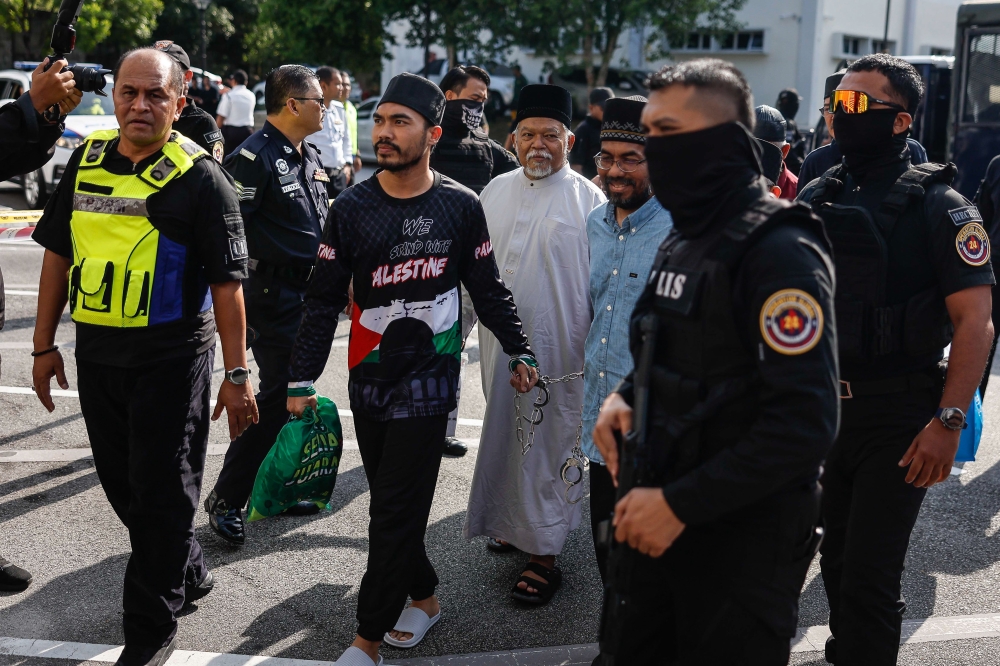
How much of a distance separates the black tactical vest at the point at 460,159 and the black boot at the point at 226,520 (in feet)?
9.26

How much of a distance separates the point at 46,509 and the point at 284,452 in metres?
1.61

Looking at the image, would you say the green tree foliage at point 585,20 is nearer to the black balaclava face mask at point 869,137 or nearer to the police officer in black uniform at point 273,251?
the police officer in black uniform at point 273,251

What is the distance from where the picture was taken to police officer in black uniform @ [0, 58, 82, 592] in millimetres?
3695

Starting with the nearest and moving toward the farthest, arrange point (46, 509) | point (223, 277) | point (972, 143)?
point (223, 277) < point (46, 509) < point (972, 143)

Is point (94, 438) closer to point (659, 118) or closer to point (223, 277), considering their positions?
point (223, 277)

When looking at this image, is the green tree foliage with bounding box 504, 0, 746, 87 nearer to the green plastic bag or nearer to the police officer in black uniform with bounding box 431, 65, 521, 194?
the police officer in black uniform with bounding box 431, 65, 521, 194

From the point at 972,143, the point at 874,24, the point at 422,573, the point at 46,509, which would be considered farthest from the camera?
the point at 874,24

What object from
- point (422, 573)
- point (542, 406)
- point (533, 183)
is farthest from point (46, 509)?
point (533, 183)

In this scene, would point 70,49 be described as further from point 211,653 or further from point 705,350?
point 705,350

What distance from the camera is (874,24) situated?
30781 mm

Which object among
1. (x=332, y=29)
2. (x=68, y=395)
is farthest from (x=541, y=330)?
(x=332, y=29)

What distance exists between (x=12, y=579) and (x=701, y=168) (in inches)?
128

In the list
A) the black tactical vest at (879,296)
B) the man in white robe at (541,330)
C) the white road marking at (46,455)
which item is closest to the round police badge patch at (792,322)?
the black tactical vest at (879,296)

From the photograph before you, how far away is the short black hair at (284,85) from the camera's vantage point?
16.4 feet
